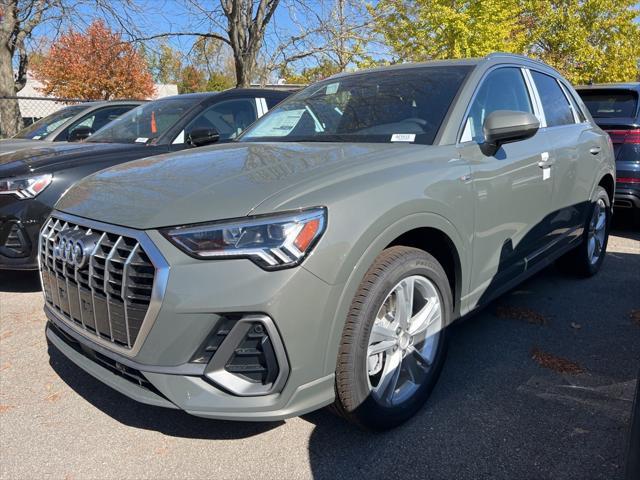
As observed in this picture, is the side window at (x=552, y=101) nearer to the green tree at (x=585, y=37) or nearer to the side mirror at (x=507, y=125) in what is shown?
the side mirror at (x=507, y=125)

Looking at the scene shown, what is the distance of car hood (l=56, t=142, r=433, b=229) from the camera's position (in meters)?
1.98

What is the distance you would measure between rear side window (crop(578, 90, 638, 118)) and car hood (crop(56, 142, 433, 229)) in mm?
4875

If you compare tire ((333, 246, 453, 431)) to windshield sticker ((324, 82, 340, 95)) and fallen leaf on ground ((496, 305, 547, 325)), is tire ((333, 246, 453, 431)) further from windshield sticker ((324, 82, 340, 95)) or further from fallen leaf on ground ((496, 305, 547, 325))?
windshield sticker ((324, 82, 340, 95))

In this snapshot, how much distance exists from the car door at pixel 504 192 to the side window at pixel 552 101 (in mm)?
215

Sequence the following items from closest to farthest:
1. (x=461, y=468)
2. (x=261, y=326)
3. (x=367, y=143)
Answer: (x=261, y=326)
(x=461, y=468)
(x=367, y=143)

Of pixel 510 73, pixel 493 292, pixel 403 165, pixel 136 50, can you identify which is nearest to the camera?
pixel 403 165

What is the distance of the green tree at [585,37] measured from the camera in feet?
56.9

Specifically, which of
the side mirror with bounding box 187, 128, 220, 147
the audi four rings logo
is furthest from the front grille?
the side mirror with bounding box 187, 128, 220, 147

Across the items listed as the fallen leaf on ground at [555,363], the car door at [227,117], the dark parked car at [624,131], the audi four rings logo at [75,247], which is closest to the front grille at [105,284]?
the audi four rings logo at [75,247]

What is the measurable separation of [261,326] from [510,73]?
8.46 ft

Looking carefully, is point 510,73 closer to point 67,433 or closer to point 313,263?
point 313,263

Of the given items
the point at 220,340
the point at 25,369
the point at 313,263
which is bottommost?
the point at 25,369

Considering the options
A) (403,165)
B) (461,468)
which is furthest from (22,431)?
(403,165)

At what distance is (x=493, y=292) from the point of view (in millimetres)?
3057
